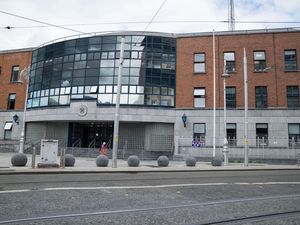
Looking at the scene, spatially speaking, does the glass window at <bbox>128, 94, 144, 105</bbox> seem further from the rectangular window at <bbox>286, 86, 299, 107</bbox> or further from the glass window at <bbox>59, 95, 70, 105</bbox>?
the rectangular window at <bbox>286, 86, 299, 107</bbox>

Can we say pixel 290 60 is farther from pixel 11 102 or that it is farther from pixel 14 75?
pixel 14 75

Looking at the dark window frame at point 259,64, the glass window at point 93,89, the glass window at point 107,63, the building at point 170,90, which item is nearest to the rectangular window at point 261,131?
the building at point 170,90

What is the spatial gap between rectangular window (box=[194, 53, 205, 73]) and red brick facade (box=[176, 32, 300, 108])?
41cm

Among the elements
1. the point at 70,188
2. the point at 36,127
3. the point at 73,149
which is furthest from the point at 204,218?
the point at 36,127

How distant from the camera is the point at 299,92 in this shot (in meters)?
30.2

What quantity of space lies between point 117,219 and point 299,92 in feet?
99.2

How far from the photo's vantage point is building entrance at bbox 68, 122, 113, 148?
33.9 metres

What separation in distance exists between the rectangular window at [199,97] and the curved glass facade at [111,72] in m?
2.58

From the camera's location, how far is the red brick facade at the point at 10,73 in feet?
126

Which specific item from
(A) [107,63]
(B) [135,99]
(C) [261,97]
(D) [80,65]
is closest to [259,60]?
(C) [261,97]

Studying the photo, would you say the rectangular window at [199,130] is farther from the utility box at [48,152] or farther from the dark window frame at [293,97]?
the utility box at [48,152]

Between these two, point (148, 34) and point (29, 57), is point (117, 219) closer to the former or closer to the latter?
point (148, 34)

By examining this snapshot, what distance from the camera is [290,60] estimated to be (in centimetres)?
3106

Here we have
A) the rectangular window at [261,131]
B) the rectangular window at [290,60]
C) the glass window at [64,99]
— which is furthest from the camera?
the glass window at [64,99]
